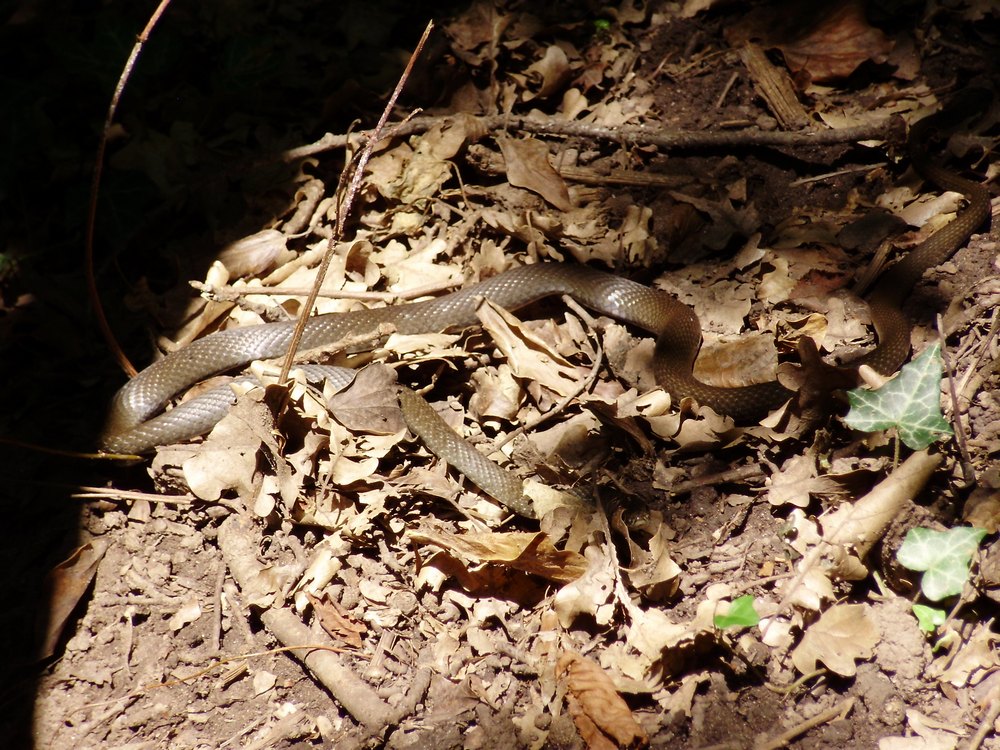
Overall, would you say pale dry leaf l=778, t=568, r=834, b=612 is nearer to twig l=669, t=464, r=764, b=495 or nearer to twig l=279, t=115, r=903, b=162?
twig l=669, t=464, r=764, b=495

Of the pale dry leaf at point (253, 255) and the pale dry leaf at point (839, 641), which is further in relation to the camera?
the pale dry leaf at point (253, 255)

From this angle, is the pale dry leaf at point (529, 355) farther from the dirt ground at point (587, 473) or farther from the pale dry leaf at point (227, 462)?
the pale dry leaf at point (227, 462)

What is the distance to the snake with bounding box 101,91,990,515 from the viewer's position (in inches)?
149

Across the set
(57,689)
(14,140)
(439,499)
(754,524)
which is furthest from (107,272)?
(754,524)

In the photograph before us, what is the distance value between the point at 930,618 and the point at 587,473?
156 cm

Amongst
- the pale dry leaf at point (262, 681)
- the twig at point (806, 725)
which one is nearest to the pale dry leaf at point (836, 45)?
the twig at point (806, 725)

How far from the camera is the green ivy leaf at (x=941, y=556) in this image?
104 inches

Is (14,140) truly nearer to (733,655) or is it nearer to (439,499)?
(439,499)

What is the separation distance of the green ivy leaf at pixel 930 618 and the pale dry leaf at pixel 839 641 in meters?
0.16

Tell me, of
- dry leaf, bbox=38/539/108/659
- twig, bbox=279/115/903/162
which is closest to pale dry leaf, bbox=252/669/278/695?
dry leaf, bbox=38/539/108/659

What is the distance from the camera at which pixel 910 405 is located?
2.96 metres

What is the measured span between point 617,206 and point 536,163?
704 mm

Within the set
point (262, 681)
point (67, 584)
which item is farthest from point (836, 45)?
point (67, 584)

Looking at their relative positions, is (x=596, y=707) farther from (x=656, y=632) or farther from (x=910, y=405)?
(x=910, y=405)
